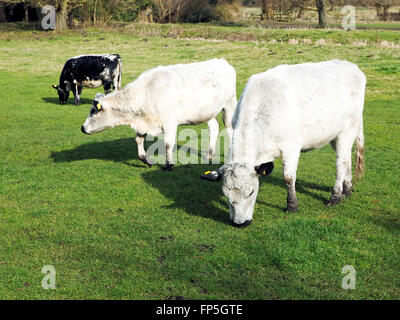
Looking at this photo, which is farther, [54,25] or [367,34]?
[54,25]

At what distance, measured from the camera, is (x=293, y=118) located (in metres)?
8.05

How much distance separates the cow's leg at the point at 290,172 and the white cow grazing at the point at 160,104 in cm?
367

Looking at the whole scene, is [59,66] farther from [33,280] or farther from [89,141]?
[33,280]

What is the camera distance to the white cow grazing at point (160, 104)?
36.2 ft

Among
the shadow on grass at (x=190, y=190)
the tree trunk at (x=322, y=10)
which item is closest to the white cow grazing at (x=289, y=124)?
the shadow on grass at (x=190, y=190)

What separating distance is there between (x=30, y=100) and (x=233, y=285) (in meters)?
19.0

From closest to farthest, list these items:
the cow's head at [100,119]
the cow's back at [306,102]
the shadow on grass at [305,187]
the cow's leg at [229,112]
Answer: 1. the cow's back at [306,102]
2. the shadow on grass at [305,187]
3. the cow's head at [100,119]
4. the cow's leg at [229,112]

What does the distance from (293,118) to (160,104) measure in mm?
3932

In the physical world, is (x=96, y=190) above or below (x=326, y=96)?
below

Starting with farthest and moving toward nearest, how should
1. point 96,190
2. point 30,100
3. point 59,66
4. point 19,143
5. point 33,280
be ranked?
point 59,66 → point 30,100 → point 19,143 → point 96,190 → point 33,280

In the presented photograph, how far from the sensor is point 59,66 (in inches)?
1278
